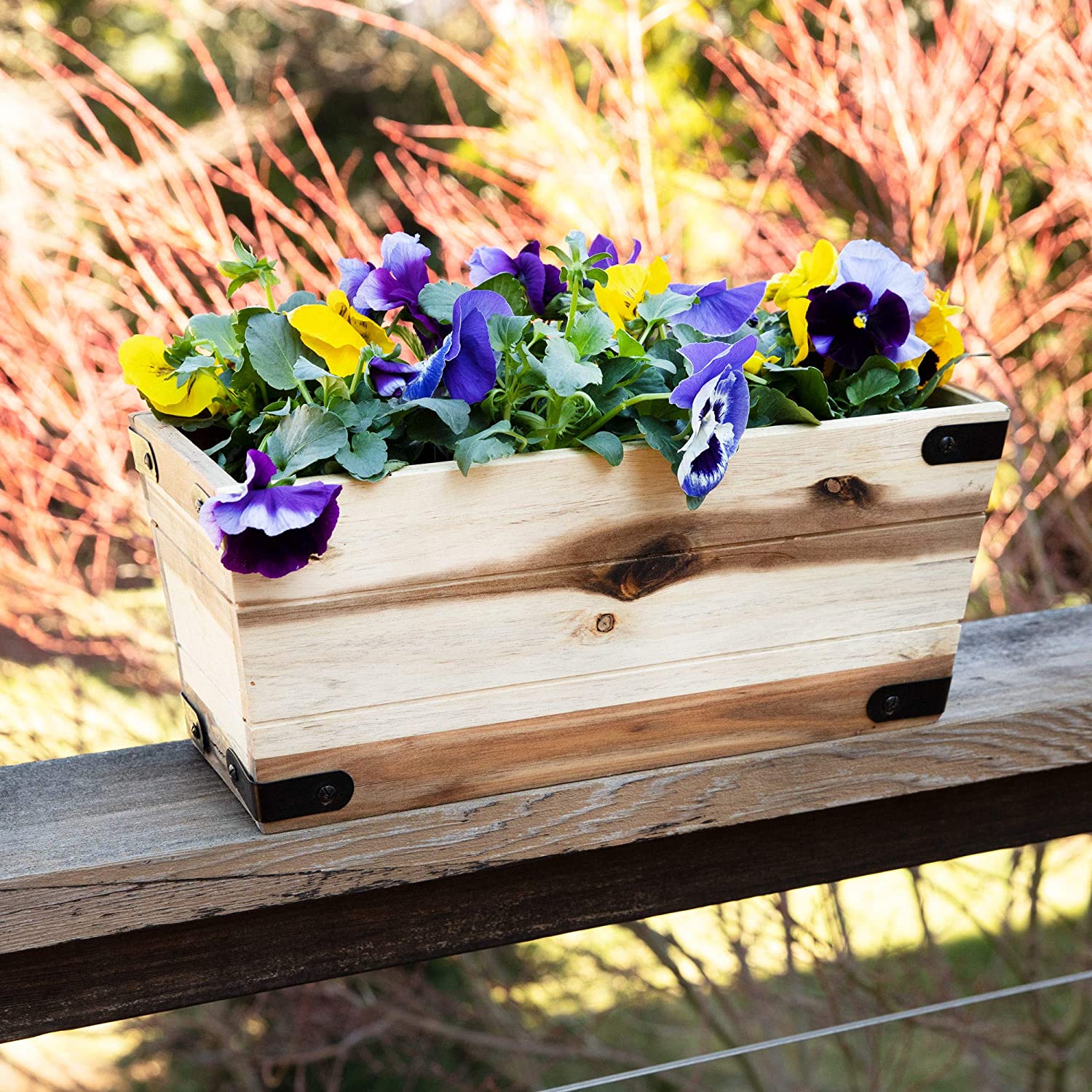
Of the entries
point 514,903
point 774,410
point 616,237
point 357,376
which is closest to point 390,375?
point 357,376

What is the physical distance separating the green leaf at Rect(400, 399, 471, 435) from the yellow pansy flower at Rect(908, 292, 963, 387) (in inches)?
12.3

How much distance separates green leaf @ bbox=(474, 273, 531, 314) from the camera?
2.28 ft

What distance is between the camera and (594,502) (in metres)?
0.66

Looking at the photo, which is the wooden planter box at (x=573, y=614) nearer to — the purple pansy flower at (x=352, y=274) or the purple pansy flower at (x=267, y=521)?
the purple pansy flower at (x=267, y=521)

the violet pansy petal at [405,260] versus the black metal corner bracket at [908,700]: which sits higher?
the violet pansy petal at [405,260]

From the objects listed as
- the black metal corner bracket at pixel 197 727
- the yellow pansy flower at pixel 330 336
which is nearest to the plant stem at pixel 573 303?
the yellow pansy flower at pixel 330 336

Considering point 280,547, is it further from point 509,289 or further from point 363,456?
point 509,289

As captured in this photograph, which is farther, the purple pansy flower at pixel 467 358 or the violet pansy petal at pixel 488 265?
the violet pansy petal at pixel 488 265

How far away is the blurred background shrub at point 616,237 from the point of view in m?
1.69

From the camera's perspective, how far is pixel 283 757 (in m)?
0.65

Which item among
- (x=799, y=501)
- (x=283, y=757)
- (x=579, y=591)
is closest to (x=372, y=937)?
(x=283, y=757)

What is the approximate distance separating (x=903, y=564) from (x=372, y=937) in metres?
0.41

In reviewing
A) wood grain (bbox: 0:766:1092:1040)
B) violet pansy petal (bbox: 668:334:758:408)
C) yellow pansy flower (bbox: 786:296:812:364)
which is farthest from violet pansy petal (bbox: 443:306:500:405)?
wood grain (bbox: 0:766:1092:1040)

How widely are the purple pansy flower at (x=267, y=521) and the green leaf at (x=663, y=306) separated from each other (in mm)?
238
